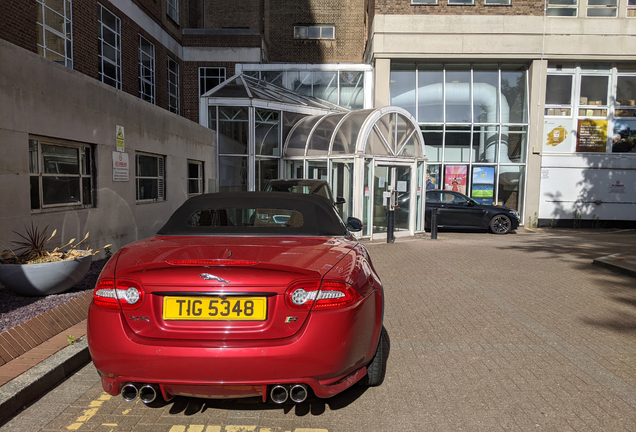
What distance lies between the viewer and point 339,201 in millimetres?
13102

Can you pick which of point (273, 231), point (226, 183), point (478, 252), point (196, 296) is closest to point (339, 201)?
point (478, 252)

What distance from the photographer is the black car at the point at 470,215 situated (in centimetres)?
1645

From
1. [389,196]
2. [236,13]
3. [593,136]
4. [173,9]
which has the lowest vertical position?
[389,196]

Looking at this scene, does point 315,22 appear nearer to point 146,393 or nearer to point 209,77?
point 209,77

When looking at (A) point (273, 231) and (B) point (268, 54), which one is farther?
(B) point (268, 54)

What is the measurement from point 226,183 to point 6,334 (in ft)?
41.9

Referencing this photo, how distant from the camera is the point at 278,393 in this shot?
8.45 ft

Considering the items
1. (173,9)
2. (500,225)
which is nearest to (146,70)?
(173,9)

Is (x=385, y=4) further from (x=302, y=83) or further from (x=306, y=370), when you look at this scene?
(x=306, y=370)

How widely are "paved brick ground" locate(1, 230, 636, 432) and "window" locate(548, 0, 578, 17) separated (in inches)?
627

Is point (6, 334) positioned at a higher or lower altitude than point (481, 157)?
lower

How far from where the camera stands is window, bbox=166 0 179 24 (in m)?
20.7

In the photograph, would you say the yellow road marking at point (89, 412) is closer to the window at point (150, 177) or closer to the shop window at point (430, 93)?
the window at point (150, 177)

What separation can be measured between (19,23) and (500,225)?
15530mm
